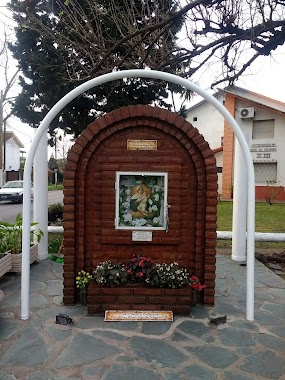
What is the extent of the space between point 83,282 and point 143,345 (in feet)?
4.44

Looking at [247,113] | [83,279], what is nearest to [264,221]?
[83,279]

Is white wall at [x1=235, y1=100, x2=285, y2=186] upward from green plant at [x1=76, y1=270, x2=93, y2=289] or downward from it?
upward

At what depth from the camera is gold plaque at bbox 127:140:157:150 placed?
4.43 m

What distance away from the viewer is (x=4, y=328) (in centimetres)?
370

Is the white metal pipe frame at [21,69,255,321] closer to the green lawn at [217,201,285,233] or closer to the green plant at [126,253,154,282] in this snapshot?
the green plant at [126,253,154,282]

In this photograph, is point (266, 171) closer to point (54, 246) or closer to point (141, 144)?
point (54, 246)

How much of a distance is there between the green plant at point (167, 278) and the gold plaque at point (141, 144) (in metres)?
1.72

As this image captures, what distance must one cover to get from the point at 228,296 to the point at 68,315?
247 centimetres

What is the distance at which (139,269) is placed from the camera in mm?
4293

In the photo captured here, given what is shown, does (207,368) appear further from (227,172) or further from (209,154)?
(227,172)

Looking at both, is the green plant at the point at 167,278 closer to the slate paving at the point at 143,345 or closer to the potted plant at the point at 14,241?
the slate paving at the point at 143,345

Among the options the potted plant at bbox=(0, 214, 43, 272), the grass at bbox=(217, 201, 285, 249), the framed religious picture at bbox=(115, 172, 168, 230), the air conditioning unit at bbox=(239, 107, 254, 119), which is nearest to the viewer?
the framed religious picture at bbox=(115, 172, 168, 230)

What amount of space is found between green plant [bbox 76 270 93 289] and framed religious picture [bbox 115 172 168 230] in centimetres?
88

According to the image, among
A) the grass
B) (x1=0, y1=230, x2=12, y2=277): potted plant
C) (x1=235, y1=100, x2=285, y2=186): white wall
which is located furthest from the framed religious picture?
(x1=235, y1=100, x2=285, y2=186): white wall
